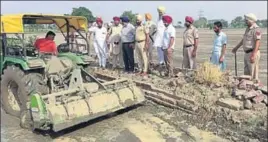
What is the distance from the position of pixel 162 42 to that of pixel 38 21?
317 centimetres

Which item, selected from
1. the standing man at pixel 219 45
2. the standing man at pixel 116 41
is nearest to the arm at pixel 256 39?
the standing man at pixel 219 45

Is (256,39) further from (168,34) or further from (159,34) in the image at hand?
(159,34)

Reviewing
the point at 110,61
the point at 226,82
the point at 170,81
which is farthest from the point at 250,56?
the point at 110,61

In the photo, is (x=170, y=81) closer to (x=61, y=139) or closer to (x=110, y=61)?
(x=61, y=139)

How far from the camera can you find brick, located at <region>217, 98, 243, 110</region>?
641cm

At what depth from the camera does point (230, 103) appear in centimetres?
650

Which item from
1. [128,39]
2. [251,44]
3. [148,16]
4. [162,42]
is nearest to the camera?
[251,44]

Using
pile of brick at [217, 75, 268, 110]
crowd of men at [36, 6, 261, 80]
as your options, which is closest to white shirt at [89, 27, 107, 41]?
crowd of men at [36, 6, 261, 80]

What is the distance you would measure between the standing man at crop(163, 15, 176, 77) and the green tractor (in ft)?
5.97

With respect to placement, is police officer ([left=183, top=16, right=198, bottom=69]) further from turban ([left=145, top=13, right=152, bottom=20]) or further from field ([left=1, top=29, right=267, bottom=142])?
field ([left=1, top=29, right=267, bottom=142])

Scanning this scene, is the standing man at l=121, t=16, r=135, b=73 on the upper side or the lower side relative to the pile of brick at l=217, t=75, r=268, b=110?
upper

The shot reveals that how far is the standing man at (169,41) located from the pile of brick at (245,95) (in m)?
2.06

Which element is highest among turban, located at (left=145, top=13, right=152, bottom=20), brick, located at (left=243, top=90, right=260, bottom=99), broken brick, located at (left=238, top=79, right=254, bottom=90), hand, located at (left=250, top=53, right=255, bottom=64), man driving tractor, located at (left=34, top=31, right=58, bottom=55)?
turban, located at (left=145, top=13, right=152, bottom=20)

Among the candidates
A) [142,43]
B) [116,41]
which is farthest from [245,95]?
[116,41]
